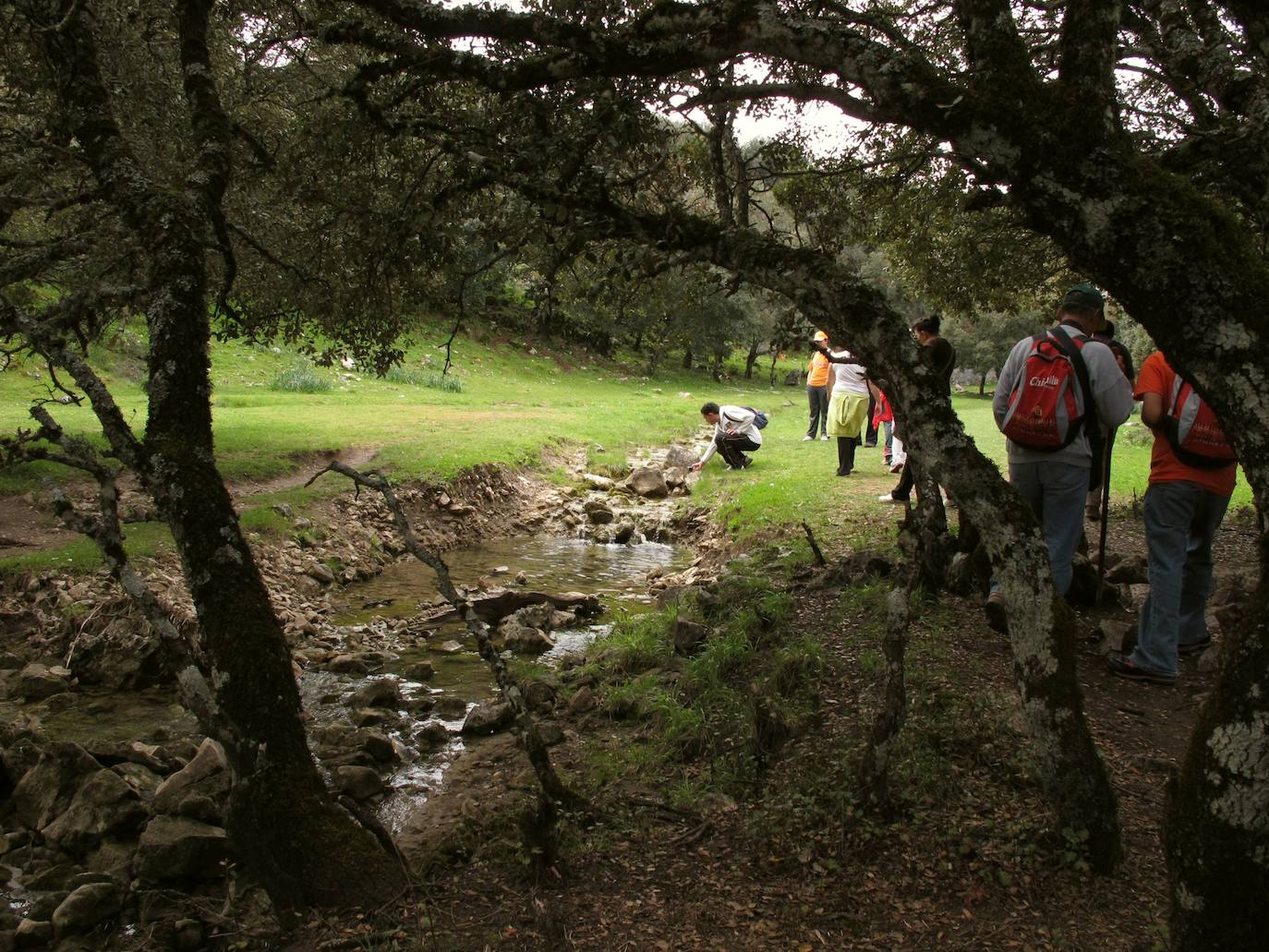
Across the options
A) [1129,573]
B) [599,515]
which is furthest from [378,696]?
[599,515]

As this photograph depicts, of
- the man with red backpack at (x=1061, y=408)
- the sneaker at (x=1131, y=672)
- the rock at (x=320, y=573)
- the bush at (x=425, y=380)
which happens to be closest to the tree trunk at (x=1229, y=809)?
the man with red backpack at (x=1061, y=408)

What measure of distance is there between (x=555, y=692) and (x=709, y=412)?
10.0 meters

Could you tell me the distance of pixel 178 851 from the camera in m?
4.55

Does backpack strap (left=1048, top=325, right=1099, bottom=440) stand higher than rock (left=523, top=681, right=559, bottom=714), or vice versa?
backpack strap (left=1048, top=325, right=1099, bottom=440)

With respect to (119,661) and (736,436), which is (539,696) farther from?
(736,436)

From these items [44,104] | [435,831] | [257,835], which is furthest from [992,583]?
[44,104]

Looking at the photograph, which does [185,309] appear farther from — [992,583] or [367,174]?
[992,583]

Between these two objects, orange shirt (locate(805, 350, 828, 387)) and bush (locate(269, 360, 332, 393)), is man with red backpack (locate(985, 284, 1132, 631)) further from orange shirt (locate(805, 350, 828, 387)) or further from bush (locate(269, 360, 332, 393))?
bush (locate(269, 360, 332, 393))

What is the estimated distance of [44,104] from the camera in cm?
812

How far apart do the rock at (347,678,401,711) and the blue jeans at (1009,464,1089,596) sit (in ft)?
18.6

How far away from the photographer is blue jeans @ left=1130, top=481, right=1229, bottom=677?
5293 mm

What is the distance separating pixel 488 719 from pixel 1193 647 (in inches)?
223

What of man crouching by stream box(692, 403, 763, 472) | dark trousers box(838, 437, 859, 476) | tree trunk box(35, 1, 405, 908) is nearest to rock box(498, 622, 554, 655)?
tree trunk box(35, 1, 405, 908)

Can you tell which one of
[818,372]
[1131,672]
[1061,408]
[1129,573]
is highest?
[818,372]
